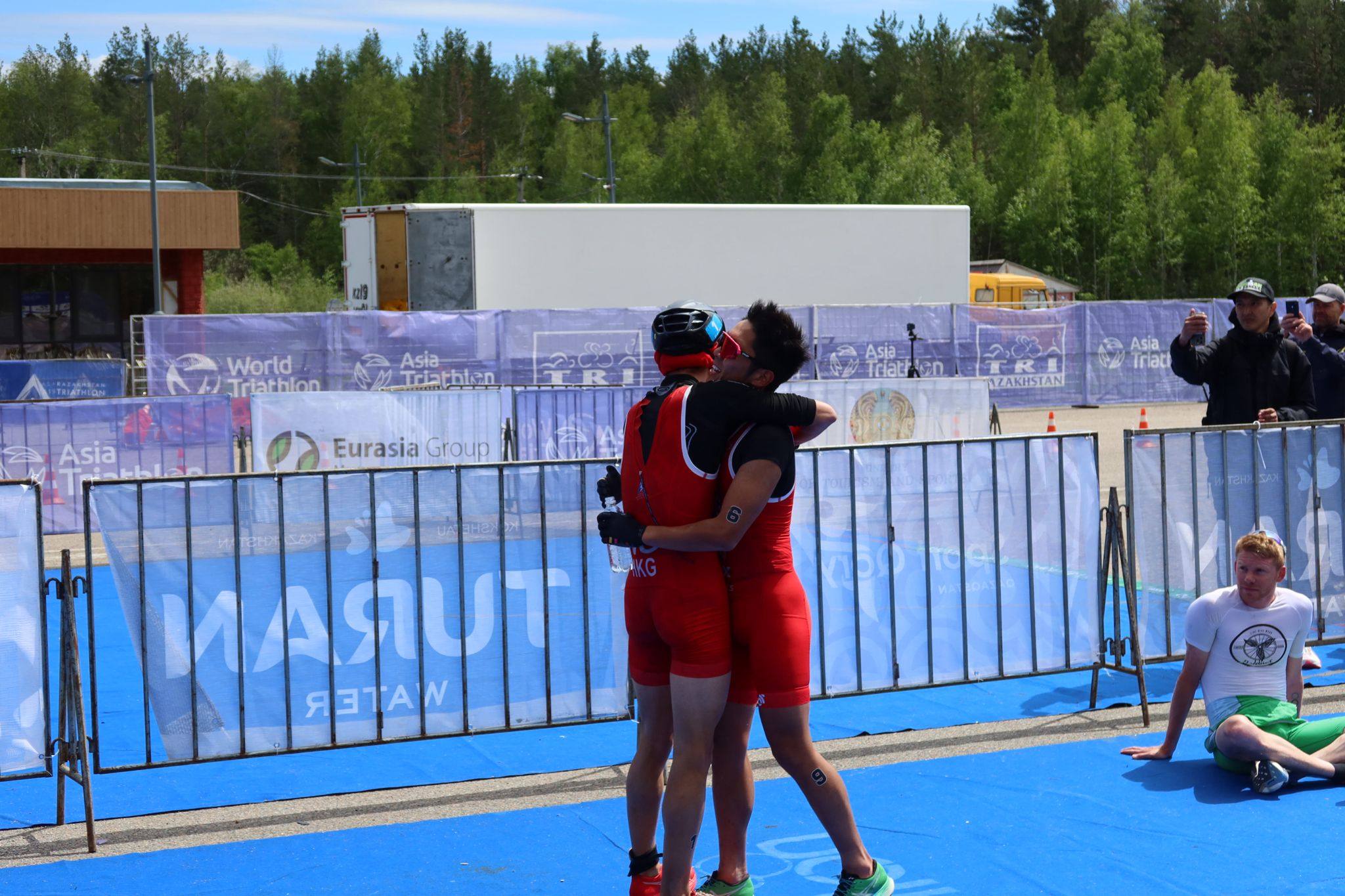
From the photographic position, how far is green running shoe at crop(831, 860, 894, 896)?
176 inches

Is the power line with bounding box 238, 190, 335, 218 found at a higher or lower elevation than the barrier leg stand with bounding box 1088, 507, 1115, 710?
higher

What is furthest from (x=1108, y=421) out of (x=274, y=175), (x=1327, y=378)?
(x=274, y=175)

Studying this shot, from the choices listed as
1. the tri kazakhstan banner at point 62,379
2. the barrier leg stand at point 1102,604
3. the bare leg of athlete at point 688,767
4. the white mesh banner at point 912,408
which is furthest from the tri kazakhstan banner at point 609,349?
the bare leg of athlete at point 688,767

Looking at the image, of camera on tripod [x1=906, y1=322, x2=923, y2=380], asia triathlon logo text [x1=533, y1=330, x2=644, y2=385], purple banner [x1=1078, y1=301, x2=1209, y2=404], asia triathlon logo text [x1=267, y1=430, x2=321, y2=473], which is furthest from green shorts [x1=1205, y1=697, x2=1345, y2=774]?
purple banner [x1=1078, y1=301, x2=1209, y2=404]

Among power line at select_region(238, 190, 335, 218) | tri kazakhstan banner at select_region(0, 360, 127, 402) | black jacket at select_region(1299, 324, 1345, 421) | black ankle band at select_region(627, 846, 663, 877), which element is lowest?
black ankle band at select_region(627, 846, 663, 877)

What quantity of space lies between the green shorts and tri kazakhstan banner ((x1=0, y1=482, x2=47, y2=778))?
495cm

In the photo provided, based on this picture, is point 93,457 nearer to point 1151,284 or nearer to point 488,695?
point 488,695

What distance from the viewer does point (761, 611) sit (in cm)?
432

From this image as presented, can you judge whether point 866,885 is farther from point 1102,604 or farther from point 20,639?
point 20,639

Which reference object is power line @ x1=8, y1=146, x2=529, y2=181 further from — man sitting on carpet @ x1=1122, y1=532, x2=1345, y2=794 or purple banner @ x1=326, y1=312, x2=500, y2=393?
man sitting on carpet @ x1=1122, y1=532, x2=1345, y2=794

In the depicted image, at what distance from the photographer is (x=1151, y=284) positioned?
62.6 meters

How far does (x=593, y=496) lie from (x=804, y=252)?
2271 cm

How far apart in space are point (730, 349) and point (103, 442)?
11.9 metres

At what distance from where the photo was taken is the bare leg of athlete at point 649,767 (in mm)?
4445
